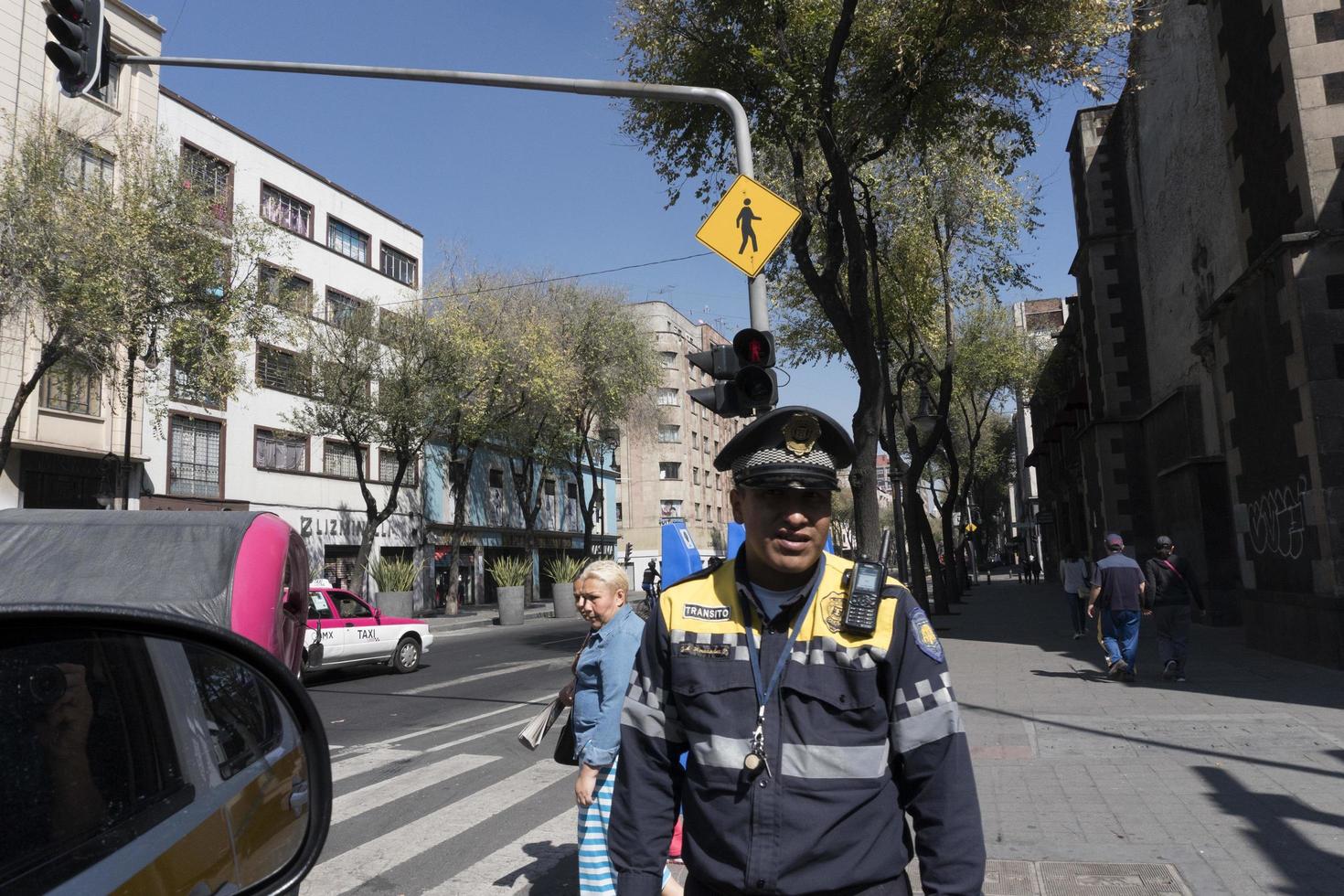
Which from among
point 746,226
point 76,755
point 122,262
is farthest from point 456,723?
point 122,262

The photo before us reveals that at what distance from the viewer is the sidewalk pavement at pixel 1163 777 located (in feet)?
16.9

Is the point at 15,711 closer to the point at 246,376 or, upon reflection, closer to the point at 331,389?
the point at 331,389

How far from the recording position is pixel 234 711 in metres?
2.16

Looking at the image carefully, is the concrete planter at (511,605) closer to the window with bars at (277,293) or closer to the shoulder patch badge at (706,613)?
the window with bars at (277,293)

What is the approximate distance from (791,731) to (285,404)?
32.0 m

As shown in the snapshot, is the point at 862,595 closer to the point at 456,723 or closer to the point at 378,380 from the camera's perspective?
the point at 456,723

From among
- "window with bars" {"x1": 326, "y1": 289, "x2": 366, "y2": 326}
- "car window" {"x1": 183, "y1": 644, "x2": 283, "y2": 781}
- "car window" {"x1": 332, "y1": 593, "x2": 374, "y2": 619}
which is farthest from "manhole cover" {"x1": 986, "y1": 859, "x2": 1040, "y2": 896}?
"window with bars" {"x1": 326, "y1": 289, "x2": 366, "y2": 326}

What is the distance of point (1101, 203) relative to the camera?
24781 mm

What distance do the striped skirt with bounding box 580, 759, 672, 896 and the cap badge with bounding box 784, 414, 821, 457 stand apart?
2.30 metres

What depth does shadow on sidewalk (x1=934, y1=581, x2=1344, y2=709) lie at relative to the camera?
34.9 feet

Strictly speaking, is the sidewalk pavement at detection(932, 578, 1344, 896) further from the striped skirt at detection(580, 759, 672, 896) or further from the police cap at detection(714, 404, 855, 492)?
the police cap at detection(714, 404, 855, 492)

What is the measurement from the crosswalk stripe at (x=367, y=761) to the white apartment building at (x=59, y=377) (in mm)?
15047

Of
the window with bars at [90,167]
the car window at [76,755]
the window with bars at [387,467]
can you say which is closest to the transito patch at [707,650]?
the car window at [76,755]

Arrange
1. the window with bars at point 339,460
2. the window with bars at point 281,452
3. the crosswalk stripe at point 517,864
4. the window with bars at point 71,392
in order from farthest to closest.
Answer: the window with bars at point 339,460
the window with bars at point 281,452
the window with bars at point 71,392
the crosswalk stripe at point 517,864
